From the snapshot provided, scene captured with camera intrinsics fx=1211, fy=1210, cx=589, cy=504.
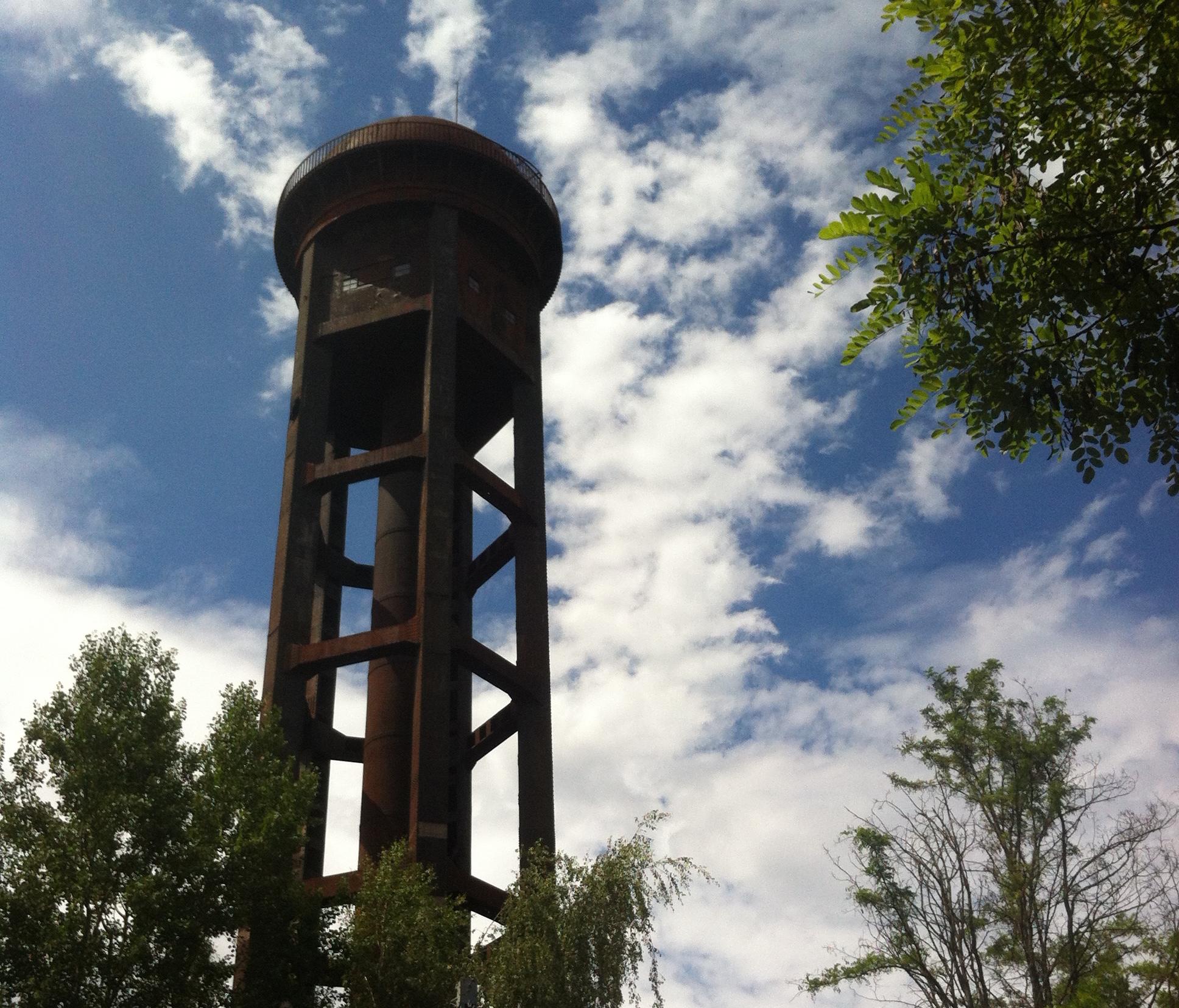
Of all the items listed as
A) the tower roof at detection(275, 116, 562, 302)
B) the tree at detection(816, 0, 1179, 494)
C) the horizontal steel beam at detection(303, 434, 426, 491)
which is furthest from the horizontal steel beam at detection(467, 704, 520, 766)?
the tree at detection(816, 0, 1179, 494)

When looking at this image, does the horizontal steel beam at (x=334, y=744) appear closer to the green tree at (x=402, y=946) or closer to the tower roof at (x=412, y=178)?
the green tree at (x=402, y=946)

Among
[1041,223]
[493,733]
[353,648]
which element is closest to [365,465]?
[353,648]

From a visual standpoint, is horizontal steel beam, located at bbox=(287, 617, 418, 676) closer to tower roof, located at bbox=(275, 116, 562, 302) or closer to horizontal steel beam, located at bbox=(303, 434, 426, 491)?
horizontal steel beam, located at bbox=(303, 434, 426, 491)

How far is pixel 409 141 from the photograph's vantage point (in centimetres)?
3512

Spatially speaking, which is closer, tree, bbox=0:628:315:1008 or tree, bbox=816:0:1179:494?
tree, bbox=816:0:1179:494

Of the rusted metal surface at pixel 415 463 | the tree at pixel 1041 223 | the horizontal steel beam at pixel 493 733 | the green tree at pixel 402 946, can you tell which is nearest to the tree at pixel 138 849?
the green tree at pixel 402 946

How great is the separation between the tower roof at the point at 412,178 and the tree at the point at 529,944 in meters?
20.5

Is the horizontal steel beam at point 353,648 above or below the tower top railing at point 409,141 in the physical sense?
below

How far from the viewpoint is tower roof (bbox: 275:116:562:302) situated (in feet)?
116

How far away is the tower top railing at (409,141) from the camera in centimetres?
3525

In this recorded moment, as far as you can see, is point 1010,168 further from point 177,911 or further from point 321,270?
point 321,270

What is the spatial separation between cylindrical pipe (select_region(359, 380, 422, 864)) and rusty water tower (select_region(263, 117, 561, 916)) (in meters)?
0.06

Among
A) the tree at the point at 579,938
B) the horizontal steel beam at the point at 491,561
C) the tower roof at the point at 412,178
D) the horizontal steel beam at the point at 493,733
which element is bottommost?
the tree at the point at 579,938

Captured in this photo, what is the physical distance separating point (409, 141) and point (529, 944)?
921 inches
